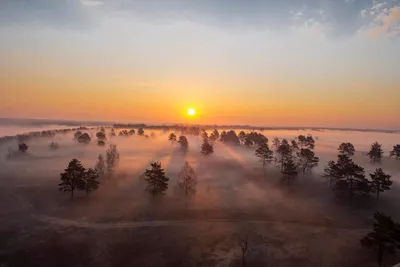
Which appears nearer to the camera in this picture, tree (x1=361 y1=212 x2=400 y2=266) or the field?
tree (x1=361 y1=212 x2=400 y2=266)

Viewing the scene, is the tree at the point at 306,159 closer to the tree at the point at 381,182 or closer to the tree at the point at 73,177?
the tree at the point at 381,182

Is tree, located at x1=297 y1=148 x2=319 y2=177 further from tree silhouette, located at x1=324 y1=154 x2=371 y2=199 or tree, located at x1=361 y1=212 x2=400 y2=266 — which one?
tree, located at x1=361 y1=212 x2=400 y2=266

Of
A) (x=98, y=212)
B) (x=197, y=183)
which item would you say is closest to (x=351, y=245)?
(x=197, y=183)

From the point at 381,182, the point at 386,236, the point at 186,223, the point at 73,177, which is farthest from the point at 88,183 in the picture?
the point at 381,182

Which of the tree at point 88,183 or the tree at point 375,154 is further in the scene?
the tree at point 375,154

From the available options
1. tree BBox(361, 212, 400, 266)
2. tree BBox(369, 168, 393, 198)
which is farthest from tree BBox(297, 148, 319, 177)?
tree BBox(361, 212, 400, 266)

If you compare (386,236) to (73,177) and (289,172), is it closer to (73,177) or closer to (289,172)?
(289,172)

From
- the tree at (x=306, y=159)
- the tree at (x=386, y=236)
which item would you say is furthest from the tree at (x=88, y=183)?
the tree at (x=306, y=159)

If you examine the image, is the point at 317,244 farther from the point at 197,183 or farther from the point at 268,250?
the point at 197,183
